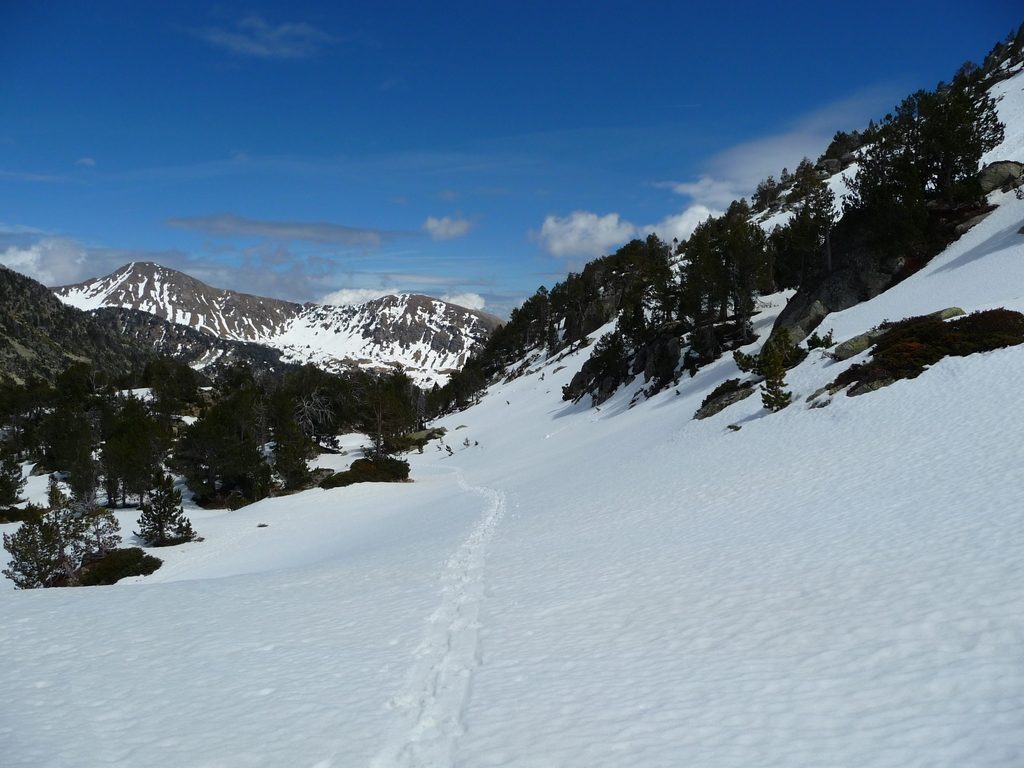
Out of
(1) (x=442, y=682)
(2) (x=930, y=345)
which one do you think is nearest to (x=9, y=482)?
(1) (x=442, y=682)

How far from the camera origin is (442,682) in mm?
7789

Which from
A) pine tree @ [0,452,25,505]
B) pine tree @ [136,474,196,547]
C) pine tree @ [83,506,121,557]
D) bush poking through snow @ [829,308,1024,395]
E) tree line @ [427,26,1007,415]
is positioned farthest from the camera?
pine tree @ [0,452,25,505]

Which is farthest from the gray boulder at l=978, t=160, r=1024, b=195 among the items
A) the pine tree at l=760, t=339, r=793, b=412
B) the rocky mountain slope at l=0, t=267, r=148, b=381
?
the rocky mountain slope at l=0, t=267, r=148, b=381

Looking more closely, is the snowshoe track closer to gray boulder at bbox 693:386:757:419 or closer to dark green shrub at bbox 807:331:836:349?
gray boulder at bbox 693:386:757:419

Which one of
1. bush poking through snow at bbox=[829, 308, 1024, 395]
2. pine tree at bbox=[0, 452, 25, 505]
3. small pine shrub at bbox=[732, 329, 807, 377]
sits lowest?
bush poking through snow at bbox=[829, 308, 1024, 395]

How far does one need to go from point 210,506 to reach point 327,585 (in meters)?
34.3

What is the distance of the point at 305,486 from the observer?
43000mm

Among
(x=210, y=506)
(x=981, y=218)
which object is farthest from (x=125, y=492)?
(x=981, y=218)

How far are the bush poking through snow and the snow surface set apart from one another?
1.09 metres

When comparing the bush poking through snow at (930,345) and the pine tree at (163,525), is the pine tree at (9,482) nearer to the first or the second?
the pine tree at (163,525)

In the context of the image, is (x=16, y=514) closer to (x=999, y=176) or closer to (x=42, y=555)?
(x=42, y=555)

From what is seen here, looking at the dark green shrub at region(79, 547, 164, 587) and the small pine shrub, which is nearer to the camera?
the dark green shrub at region(79, 547, 164, 587)

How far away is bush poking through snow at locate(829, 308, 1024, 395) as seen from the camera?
20.3m

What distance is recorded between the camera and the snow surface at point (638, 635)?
225 inches
